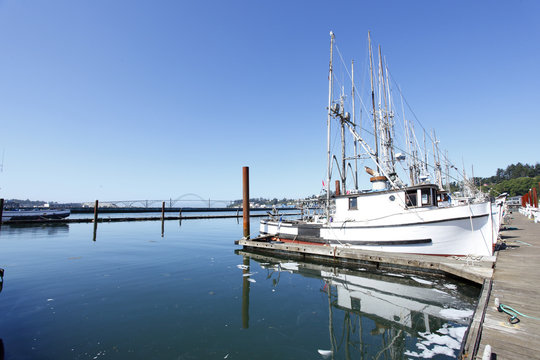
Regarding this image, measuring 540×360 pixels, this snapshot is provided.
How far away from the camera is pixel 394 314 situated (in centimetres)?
750

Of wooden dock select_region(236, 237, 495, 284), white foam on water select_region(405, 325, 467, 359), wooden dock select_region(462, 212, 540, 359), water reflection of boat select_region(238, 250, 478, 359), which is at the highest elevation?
wooden dock select_region(462, 212, 540, 359)

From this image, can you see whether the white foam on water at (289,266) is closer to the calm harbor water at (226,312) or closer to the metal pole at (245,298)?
the calm harbor water at (226,312)

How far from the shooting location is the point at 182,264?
13680 millimetres

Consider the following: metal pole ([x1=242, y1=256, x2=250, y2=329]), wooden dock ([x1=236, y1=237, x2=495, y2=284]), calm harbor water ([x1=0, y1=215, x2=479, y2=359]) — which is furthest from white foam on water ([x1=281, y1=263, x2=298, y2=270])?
metal pole ([x1=242, y1=256, x2=250, y2=329])

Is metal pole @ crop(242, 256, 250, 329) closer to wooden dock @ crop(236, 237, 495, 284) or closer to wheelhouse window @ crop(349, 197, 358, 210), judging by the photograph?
wooden dock @ crop(236, 237, 495, 284)

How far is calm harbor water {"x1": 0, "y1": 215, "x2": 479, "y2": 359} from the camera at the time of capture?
217 inches

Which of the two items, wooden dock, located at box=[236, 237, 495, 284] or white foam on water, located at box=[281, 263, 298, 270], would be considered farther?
white foam on water, located at box=[281, 263, 298, 270]

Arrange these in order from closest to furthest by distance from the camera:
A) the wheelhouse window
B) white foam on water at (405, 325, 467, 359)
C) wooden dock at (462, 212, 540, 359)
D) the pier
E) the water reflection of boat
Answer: wooden dock at (462, 212, 540, 359), the pier, white foam on water at (405, 325, 467, 359), the water reflection of boat, the wheelhouse window

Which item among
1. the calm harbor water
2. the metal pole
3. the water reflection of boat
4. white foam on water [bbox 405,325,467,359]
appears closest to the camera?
white foam on water [bbox 405,325,467,359]

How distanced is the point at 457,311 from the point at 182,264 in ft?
40.7

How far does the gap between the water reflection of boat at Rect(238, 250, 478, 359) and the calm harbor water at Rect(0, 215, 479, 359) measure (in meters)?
0.03

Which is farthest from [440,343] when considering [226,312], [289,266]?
[289,266]

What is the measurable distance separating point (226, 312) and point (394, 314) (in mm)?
5194

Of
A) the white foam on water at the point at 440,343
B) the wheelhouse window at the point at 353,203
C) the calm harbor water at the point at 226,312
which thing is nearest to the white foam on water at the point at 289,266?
the calm harbor water at the point at 226,312
